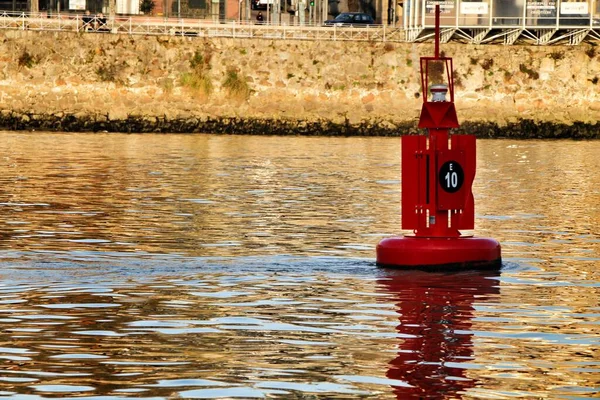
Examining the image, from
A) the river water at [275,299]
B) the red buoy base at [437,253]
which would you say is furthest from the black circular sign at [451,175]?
the river water at [275,299]

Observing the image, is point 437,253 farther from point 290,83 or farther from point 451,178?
point 290,83

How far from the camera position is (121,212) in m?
24.1

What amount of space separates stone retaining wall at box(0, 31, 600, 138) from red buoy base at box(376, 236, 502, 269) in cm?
4669

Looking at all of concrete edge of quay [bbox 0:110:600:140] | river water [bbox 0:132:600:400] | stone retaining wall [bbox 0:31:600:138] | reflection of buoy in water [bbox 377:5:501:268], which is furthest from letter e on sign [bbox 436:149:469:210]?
stone retaining wall [bbox 0:31:600:138]

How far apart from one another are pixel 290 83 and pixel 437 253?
49074 mm

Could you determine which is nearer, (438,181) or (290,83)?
(438,181)

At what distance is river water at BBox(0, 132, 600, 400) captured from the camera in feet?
34.4

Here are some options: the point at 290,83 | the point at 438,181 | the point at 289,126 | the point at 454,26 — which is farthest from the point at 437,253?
the point at 454,26

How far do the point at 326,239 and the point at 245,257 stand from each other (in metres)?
2.70

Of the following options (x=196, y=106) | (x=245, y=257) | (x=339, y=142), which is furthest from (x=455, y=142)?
(x=196, y=106)

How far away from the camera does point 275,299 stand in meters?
14.4

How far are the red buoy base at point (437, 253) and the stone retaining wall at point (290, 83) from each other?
46.7 meters

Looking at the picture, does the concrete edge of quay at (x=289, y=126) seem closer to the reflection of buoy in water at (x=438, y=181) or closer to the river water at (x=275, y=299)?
the river water at (x=275, y=299)

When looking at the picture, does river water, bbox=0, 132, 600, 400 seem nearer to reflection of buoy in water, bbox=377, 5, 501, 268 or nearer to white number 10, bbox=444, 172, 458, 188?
reflection of buoy in water, bbox=377, 5, 501, 268
